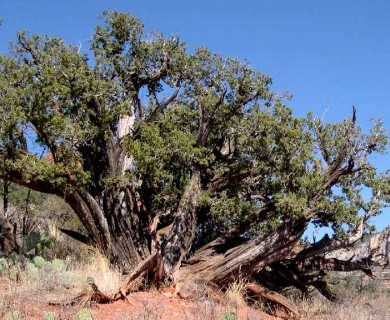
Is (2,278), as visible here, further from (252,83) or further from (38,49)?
(252,83)

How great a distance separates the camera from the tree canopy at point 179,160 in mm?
12094

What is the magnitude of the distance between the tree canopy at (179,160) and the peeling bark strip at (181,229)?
0.03 metres

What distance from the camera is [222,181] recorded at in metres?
14.1

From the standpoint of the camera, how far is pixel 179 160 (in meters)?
13.3

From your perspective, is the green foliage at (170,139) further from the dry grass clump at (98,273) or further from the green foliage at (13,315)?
the green foliage at (13,315)

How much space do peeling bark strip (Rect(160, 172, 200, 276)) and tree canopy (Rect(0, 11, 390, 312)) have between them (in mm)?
28

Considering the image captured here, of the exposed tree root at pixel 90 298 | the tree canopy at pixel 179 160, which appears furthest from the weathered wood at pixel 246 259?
the exposed tree root at pixel 90 298

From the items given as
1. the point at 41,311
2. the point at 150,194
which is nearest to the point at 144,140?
the point at 150,194

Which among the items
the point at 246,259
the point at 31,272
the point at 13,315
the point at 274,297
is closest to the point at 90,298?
the point at 31,272

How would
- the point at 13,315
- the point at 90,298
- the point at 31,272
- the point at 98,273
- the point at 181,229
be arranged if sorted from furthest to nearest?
the point at 181,229, the point at 98,273, the point at 31,272, the point at 90,298, the point at 13,315

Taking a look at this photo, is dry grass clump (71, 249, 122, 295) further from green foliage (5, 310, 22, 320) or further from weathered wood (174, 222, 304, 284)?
green foliage (5, 310, 22, 320)

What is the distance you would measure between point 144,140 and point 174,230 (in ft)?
7.37

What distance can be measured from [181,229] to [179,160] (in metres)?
1.66

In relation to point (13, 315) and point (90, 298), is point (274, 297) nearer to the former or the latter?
point (90, 298)
